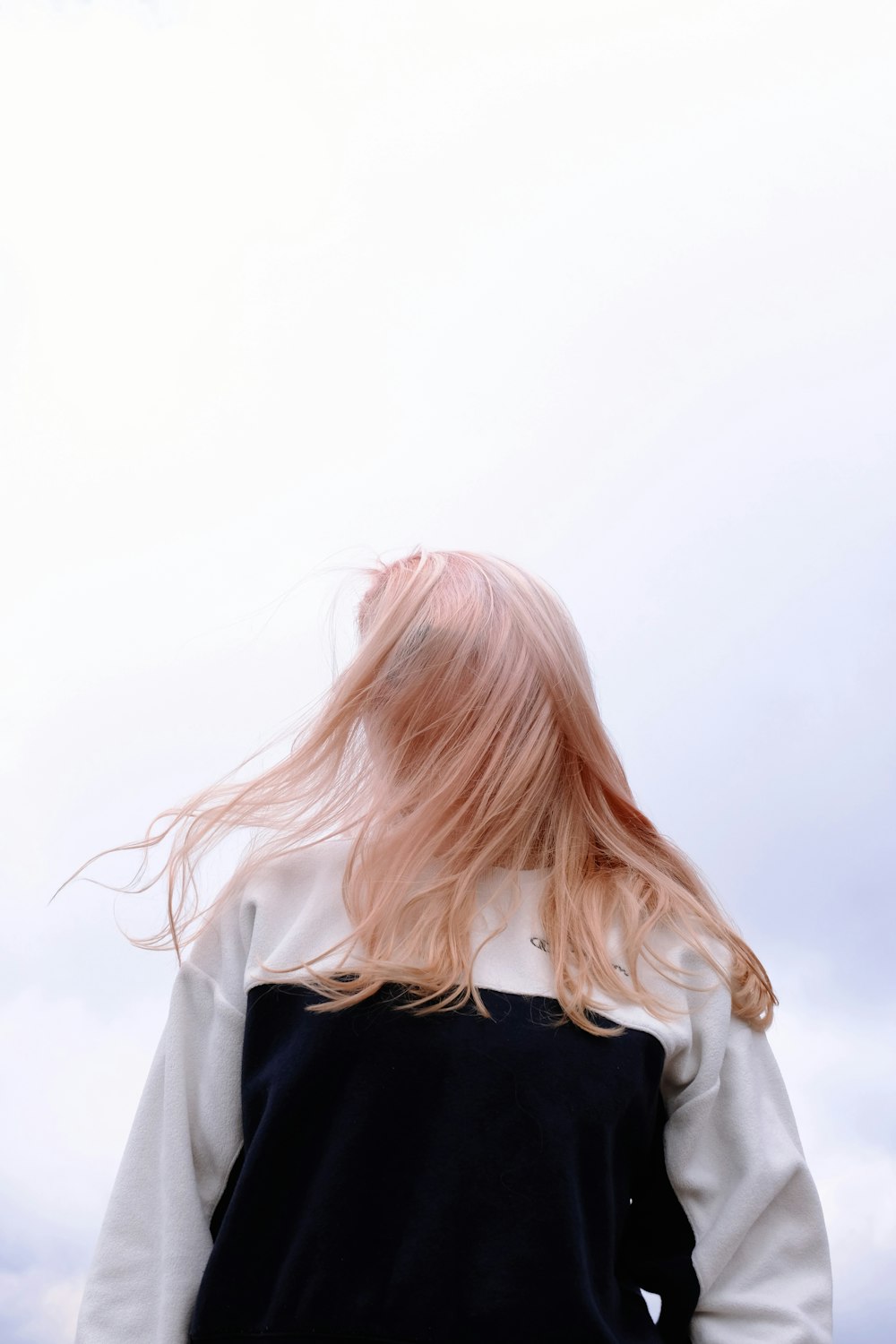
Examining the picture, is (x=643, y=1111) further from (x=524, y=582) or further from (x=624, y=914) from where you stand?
(x=524, y=582)

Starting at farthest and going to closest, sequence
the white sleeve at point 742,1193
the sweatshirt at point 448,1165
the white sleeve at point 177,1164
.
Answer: the white sleeve at point 742,1193, the white sleeve at point 177,1164, the sweatshirt at point 448,1165

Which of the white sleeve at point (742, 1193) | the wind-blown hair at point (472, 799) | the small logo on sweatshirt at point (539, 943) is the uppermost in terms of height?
the wind-blown hair at point (472, 799)

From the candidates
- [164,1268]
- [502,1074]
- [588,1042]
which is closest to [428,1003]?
[502,1074]

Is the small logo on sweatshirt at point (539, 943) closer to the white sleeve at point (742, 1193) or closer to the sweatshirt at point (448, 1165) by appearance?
the sweatshirt at point (448, 1165)

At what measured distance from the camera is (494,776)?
82.0 inches

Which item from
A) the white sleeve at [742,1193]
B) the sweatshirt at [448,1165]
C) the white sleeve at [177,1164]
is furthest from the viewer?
the white sleeve at [742,1193]

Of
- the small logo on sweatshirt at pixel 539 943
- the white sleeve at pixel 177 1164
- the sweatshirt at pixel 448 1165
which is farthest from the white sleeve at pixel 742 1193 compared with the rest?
the white sleeve at pixel 177 1164

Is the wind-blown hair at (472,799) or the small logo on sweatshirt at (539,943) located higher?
the wind-blown hair at (472,799)

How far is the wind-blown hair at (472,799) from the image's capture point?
2.01 m

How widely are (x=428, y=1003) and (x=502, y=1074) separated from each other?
160mm

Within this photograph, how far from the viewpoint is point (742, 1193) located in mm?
1997

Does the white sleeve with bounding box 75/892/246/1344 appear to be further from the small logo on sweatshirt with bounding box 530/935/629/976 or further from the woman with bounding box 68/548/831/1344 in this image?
the small logo on sweatshirt with bounding box 530/935/629/976

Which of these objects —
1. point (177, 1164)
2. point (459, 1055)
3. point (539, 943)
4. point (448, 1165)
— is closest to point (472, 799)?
point (539, 943)

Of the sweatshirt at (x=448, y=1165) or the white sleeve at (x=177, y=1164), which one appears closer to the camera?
the sweatshirt at (x=448, y=1165)
